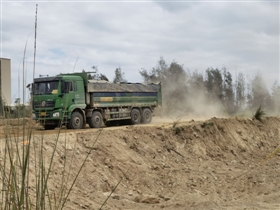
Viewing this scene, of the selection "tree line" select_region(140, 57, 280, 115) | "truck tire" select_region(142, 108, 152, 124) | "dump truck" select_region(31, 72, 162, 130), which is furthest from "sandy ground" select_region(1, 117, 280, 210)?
"tree line" select_region(140, 57, 280, 115)

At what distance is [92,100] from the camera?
2067 centimetres

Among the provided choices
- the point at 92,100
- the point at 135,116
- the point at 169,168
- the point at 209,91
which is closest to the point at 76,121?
the point at 92,100

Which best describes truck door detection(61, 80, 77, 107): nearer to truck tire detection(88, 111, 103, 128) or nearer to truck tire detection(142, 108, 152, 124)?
truck tire detection(88, 111, 103, 128)

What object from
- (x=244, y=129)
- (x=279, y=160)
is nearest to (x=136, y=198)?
(x=279, y=160)

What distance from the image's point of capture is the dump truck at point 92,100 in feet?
61.7

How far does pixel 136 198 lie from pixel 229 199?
2957 mm

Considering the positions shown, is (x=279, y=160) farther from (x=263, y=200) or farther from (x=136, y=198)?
(x=136, y=198)

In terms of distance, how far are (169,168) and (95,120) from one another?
6.33m

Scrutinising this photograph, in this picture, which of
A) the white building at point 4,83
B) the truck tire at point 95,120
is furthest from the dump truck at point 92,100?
the white building at point 4,83

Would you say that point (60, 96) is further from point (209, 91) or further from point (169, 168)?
point (209, 91)

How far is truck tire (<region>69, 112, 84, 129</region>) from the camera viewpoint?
63.8ft

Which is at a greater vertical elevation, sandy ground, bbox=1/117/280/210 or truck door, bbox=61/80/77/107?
truck door, bbox=61/80/77/107

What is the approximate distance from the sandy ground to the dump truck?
234cm

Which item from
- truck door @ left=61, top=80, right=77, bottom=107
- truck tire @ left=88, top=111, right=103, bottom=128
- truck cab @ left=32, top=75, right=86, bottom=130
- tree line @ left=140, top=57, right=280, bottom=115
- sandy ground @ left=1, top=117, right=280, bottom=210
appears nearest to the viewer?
sandy ground @ left=1, top=117, right=280, bottom=210
